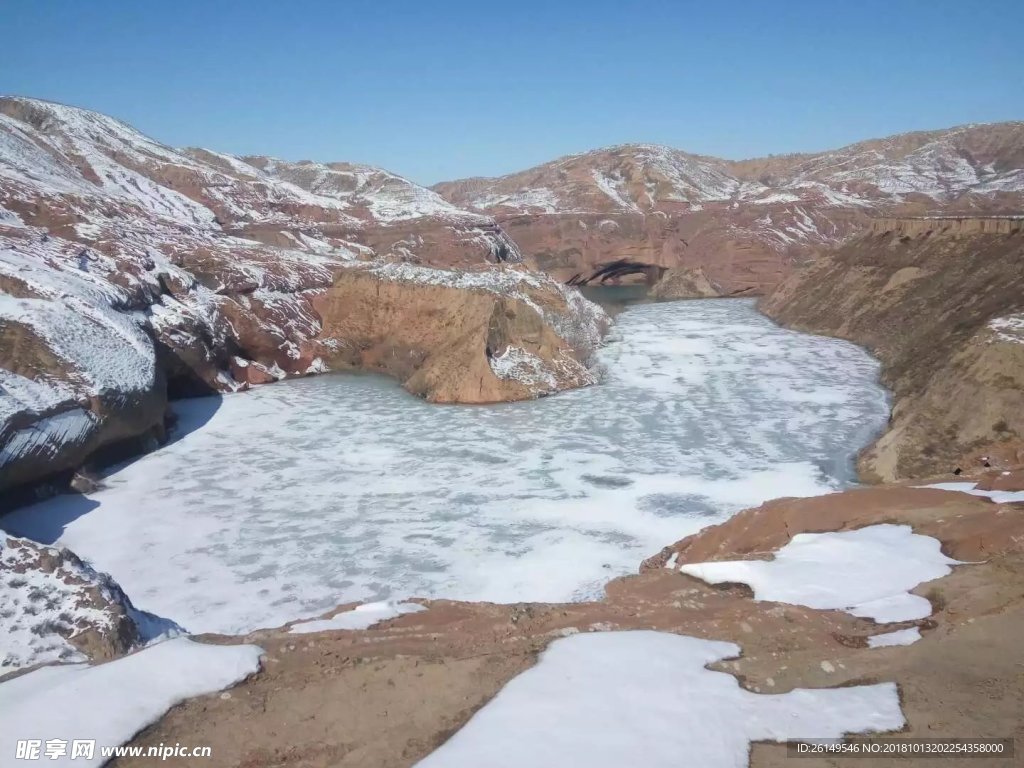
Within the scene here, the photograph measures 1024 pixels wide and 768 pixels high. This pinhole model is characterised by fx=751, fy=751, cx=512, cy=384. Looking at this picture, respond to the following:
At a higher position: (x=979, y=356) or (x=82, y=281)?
(x=82, y=281)

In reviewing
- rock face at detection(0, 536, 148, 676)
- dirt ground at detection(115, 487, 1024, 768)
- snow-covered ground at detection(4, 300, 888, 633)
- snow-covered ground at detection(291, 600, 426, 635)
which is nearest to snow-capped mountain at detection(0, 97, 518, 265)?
snow-covered ground at detection(4, 300, 888, 633)

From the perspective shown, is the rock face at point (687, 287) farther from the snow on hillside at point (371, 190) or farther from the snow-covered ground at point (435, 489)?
the snow-covered ground at point (435, 489)

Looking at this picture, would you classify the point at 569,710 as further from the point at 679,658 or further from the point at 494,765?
the point at 679,658

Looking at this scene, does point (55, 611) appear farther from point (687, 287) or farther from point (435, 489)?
point (687, 287)

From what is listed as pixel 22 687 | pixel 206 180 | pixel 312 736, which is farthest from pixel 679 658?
pixel 206 180

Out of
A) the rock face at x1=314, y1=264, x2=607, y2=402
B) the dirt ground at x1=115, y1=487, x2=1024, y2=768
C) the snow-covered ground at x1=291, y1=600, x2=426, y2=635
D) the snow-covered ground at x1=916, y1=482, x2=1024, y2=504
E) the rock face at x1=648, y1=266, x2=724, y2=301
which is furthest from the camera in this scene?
the rock face at x1=648, y1=266, x2=724, y2=301

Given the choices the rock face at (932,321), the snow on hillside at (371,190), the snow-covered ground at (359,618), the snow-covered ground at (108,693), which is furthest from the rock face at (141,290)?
the rock face at (932,321)

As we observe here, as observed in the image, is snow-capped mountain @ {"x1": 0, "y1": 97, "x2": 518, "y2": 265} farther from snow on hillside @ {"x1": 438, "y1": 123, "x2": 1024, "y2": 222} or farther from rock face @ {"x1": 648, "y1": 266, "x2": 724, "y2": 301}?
snow on hillside @ {"x1": 438, "y1": 123, "x2": 1024, "y2": 222}

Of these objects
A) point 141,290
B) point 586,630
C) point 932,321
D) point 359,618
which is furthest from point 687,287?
point 586,630
